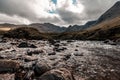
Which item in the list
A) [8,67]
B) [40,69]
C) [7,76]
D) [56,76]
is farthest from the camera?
[8,67]

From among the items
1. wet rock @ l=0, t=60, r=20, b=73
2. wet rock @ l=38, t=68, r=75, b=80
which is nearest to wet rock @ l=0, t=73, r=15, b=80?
wet rock @ l=0, t=60, r=20, b=73

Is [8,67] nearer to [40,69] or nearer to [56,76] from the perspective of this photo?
[40,69]

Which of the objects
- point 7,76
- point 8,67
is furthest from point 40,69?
point 8,67

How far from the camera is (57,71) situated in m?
20.3

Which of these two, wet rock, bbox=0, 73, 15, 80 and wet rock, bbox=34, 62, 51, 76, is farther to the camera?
wet rock, bbox=0, 73, 15, 80

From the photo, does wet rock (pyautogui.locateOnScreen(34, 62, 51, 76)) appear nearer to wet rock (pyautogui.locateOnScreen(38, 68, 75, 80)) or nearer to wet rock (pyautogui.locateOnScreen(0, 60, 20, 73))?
wet rock (pyautogui.locateOnScreen(38, 68, 75, 80))

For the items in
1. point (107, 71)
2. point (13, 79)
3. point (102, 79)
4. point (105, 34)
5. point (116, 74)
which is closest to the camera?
point (13, 79)

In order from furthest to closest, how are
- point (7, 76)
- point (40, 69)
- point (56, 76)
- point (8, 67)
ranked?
point (8, 67) < point (7, 76) < point (40, 69) < point (56, 76)

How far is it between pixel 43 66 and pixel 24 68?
17.3 ft

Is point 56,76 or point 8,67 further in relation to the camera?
point 8,67

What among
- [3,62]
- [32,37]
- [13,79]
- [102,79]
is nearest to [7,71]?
[3,62]

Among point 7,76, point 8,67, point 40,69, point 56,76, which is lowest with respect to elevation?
point 7,76

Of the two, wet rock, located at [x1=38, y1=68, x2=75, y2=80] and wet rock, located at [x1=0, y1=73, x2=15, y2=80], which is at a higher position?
wet rock, located at [x1=38, y1=68, x2=75, y2=80]

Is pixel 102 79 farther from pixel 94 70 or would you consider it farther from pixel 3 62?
pixel 3 62
